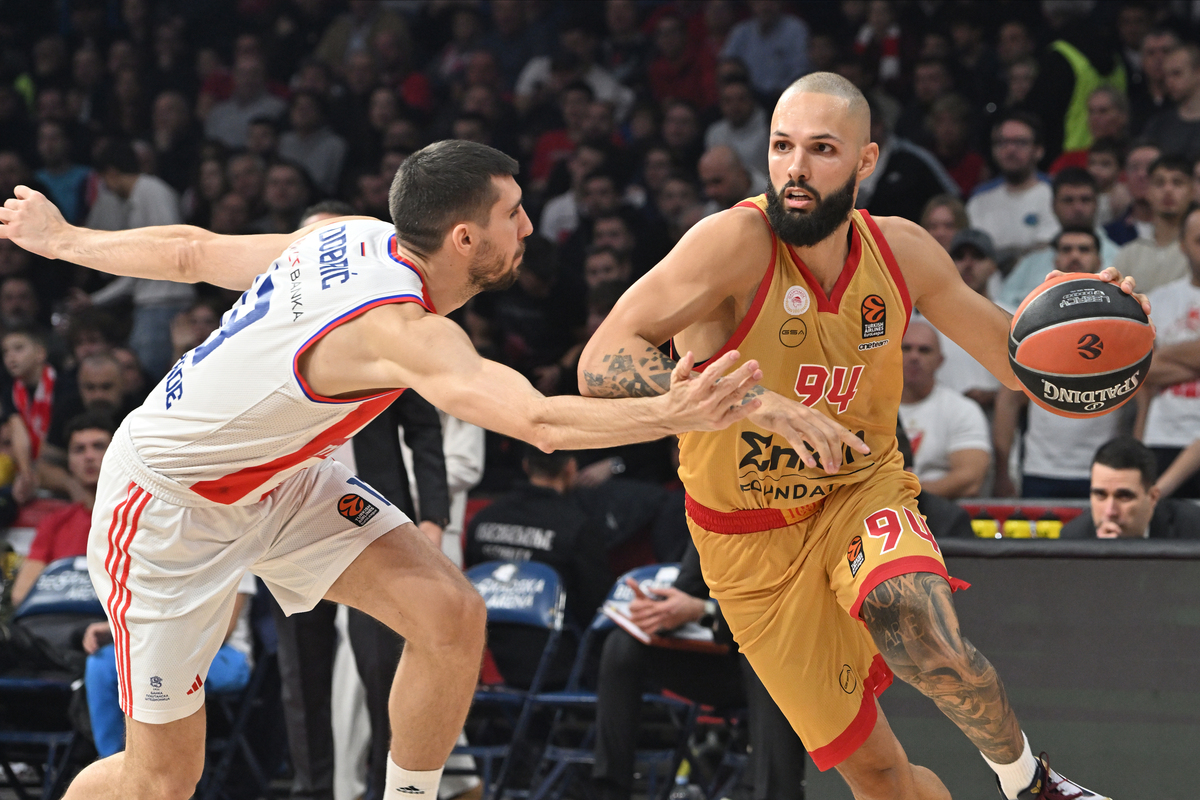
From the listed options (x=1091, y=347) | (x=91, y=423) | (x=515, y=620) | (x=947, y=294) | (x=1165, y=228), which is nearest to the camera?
(x=1091, y=347)

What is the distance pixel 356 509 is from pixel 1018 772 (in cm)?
204

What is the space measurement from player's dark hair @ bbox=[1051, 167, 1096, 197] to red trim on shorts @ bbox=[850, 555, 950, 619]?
4.51m

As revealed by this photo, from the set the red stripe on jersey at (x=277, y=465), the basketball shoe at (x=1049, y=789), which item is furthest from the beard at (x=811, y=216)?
the basketball shoe at (x=1049, y=789)

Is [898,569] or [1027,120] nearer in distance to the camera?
[898,569]

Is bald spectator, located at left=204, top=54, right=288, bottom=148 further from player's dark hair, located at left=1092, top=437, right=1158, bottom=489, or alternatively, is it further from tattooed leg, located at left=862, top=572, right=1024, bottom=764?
tattooed leg, located at left=862, top=572, right=1024, bottom=764

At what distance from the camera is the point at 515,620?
20.8 ft

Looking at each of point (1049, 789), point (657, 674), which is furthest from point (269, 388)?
point (657, 674)

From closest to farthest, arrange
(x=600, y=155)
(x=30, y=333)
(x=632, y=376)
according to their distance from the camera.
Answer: (x=632, y=376) < (x=30, y=333) < (x=600, y=155)

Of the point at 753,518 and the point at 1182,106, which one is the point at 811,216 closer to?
the point at 753,518

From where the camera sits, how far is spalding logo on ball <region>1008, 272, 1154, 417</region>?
11.8 ft

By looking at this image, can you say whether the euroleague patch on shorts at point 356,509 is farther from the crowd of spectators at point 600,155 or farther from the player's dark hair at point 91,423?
the player's dark hair at point 91,423

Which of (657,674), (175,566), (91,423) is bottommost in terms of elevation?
(657,674)

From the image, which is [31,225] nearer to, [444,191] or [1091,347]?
[444,191]

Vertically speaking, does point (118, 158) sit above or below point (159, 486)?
above
